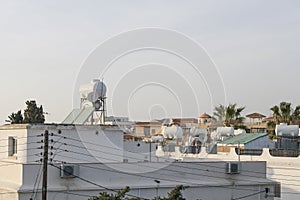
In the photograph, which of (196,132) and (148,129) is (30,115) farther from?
(196,132)

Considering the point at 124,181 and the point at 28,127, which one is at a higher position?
the point at 28,127

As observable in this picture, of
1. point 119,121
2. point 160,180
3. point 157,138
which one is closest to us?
point 160,180

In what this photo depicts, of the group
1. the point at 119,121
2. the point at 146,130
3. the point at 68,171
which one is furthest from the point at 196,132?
the point at 68,171

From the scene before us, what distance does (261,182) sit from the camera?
24469 millimetres

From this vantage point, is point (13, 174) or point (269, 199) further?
point (269, 199)

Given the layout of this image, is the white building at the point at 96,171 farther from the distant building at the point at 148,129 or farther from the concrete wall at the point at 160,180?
the distant building at the point at 148,129

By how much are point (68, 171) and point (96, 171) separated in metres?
1.17

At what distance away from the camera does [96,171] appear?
68.5ft

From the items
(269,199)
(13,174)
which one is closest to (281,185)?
(269,199)

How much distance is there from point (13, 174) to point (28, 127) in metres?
2.73

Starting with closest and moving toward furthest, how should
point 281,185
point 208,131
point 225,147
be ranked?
point 281,185
point 225,147
point 208,131

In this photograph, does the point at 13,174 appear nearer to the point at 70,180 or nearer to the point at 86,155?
the point at 70,180

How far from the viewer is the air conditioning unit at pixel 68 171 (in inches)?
793

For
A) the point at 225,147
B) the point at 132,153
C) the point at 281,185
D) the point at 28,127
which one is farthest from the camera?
the point at 225,147
